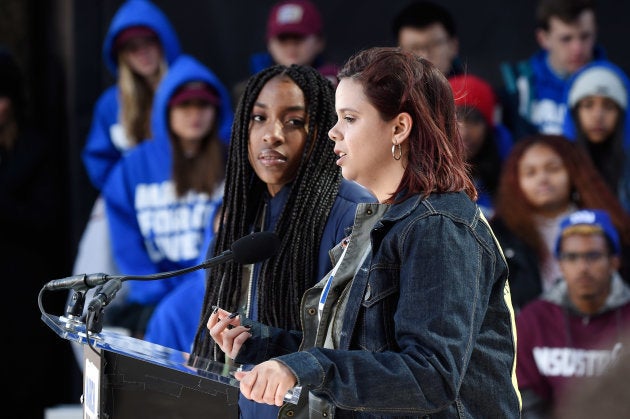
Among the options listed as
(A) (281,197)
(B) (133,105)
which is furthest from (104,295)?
(B) (133,105)

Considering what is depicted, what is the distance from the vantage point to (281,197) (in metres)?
3.04

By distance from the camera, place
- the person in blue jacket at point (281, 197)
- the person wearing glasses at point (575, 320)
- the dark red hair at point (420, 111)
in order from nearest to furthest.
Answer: the dark red hair at point (420, 111), the person in blue jacket at point (281, 197), the person wearing glasses at point (575, 320)

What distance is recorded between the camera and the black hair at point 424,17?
221 inches

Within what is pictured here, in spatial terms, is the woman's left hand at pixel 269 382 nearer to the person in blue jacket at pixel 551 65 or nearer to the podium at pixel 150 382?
the podium at pixel 150 382

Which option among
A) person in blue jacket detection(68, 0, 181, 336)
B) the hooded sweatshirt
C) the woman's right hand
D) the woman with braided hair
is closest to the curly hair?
the hooded sweatshirt

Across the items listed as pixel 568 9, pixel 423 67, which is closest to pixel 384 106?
pixel 423 67

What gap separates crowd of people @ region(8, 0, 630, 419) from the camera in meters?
2.03

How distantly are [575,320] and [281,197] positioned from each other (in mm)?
2379

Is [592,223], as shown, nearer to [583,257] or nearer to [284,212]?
[583,257]

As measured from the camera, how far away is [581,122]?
553 cm

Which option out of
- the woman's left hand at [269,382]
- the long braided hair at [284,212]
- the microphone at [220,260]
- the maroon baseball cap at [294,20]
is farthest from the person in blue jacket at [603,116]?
the woman's left hand at [269,382]

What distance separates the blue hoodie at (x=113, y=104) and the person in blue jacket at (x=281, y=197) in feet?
9.46

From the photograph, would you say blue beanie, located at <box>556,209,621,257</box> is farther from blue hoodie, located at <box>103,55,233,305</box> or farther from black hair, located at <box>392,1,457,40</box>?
blue hoodie, located at <box>103,55,233,305</box>

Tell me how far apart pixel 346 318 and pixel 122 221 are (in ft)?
12.5
